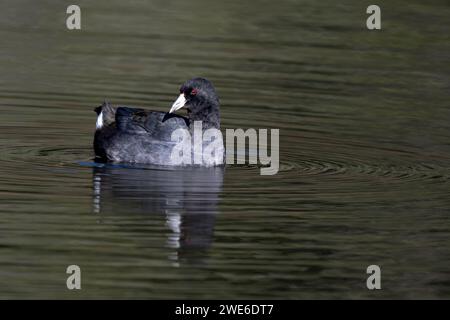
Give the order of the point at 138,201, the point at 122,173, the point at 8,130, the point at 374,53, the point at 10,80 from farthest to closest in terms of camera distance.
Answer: the point at 374,53, the point at 10,80, the point at 8,130, the point at 122,173, the point at 138,201

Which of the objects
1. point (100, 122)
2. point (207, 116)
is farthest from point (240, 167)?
point (100, 122)

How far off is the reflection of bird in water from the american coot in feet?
0.95

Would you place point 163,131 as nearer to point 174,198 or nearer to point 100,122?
point 100,122

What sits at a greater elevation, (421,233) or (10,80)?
(10,80)

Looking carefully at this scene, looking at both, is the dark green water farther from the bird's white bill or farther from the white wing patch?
the bird's white bill

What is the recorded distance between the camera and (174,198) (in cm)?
1398

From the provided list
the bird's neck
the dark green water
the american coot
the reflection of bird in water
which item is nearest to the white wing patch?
the american coot

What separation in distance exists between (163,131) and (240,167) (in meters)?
1.00

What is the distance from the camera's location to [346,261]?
12.1 metres

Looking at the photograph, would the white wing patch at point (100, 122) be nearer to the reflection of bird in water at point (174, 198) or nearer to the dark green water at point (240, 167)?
the dark green water at point (240, 167)

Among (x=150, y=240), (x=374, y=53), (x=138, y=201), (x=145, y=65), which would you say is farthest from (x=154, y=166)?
(x=374, y=53)

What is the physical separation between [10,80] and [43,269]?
9.31m

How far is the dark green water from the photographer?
11742mm
